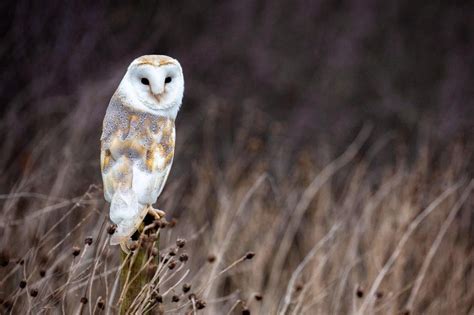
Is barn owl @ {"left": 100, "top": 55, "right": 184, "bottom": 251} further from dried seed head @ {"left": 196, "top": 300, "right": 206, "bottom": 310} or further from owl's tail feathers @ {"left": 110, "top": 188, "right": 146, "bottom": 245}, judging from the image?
dried seed head @ {"left": 196, "top": 300, "right": 206, "bottom": 310}

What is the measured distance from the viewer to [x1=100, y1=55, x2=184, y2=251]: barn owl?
4.47ft

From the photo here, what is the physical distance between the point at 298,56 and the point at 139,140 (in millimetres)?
4366

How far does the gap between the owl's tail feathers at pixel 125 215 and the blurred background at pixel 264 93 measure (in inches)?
48.6

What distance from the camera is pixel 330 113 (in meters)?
5.43

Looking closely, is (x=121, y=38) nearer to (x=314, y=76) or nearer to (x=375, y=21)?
(x=314, y=76)

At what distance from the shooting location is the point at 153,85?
1417mm

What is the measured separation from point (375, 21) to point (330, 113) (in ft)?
3.27

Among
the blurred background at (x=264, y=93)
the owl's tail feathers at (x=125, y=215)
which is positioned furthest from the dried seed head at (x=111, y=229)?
the blurred background at (x=264, y=93)

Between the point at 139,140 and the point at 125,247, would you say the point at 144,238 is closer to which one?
the point at 125,247

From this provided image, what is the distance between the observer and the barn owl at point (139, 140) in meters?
1.36

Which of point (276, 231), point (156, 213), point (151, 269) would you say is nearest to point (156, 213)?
point (156, 213)

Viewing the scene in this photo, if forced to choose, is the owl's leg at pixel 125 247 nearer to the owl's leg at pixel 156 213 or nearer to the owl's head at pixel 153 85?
the owl's leg at pixel 156 213

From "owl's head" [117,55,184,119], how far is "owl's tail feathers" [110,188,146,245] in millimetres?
177

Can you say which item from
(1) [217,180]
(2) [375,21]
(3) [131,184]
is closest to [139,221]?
(3) [131,184]
